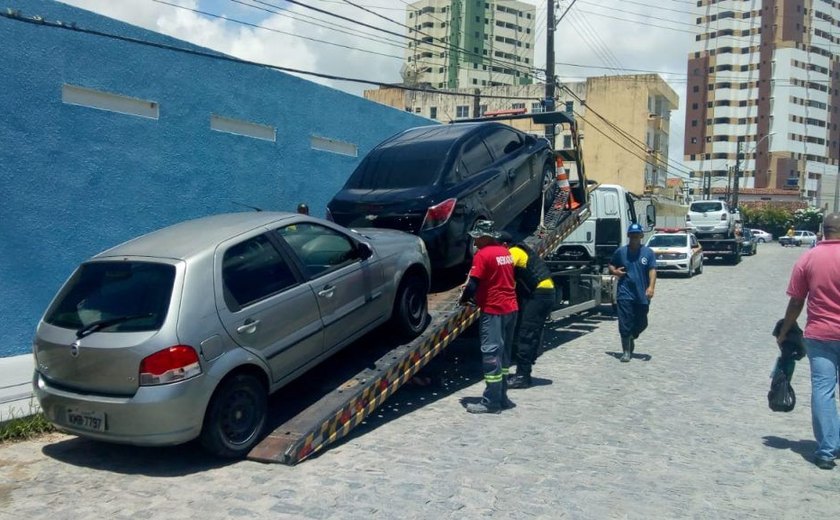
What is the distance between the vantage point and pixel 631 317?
9344 mm

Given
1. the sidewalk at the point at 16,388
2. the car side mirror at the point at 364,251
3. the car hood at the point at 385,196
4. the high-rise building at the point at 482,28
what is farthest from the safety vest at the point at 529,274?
the high-rise building at the point at 482,28

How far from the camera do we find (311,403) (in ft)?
19.9

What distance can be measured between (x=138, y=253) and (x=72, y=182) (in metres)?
4.10

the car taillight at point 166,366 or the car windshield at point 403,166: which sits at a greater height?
the car windshield at point 403,166

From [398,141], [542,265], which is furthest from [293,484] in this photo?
[398,141]

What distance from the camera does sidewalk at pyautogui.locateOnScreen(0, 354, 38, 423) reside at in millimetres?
6374

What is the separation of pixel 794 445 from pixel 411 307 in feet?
11.6

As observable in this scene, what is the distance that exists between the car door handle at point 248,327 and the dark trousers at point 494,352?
229cm

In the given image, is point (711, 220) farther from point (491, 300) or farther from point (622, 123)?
point (622, 123)

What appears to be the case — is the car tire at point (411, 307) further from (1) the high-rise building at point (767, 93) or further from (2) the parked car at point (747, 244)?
(1) the high-rise building at point (767, 93)

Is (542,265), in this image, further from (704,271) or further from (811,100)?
(811,100)

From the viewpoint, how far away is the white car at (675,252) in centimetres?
2323

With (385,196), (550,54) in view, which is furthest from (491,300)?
(550,54)

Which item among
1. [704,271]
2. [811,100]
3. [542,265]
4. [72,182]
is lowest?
[704,271]
